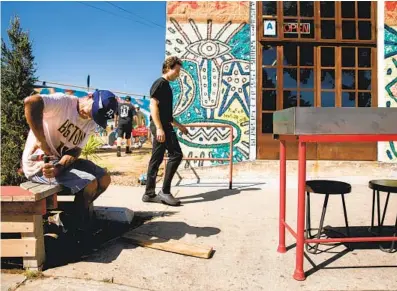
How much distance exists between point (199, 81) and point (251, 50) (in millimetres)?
1314

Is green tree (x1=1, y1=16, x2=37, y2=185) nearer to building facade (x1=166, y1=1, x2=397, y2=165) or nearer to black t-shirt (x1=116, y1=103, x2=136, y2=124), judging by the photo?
building facade (x1=166, y1=1, x2=397, y2=165)

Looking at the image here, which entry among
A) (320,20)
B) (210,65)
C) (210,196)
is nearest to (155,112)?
(210,196)

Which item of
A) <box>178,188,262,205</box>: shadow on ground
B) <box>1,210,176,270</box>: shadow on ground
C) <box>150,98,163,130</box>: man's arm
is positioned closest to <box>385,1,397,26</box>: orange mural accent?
<box>178,188,262,205</box>: shadow on ground

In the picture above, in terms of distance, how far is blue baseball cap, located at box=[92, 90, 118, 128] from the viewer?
3.00 meters

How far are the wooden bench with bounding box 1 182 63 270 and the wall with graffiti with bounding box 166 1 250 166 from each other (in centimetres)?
520

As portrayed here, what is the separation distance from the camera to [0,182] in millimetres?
6184

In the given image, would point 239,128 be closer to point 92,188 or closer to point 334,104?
point 334,104

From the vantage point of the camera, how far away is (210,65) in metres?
7.76

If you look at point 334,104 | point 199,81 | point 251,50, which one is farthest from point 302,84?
point 199,81

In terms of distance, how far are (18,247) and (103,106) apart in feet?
4.12

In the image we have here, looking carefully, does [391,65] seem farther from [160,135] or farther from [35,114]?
[35,114]

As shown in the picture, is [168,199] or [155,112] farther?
[168,199]

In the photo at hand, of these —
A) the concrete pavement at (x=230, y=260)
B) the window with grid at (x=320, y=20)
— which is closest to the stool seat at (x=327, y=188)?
the concrete pavement at (x=230, y=260)

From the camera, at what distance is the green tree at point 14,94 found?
673 centimetres
